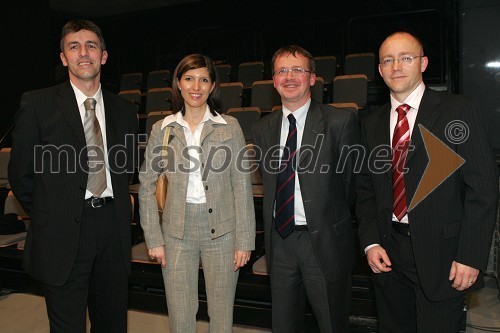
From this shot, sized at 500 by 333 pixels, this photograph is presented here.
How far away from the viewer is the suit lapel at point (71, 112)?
198 cm

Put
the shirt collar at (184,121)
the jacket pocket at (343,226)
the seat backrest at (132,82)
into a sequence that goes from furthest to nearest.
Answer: the seat backrest at (132,82), the shirt collar at (184,121), the jacket pocket at (343,226)

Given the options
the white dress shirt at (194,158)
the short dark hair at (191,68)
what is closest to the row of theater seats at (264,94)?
the short dark hair at (191,68)

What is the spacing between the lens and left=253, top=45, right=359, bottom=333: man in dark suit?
1.97 m

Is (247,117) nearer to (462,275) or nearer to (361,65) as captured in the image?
(361,65)

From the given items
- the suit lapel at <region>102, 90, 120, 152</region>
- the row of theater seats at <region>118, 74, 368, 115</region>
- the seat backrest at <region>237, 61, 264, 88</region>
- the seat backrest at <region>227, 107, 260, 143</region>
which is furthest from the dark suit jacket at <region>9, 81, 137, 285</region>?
the seat backrest at <region>237, 61, 264, 88</region>

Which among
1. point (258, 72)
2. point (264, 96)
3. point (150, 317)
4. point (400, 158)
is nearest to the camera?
point (400, 158)

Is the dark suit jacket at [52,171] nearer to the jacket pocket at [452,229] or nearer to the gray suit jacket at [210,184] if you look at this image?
the gray suit jacket at [210,184]

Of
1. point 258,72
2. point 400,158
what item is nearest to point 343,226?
point 400,158

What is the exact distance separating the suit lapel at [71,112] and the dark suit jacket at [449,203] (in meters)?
1.34

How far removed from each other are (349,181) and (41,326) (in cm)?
254

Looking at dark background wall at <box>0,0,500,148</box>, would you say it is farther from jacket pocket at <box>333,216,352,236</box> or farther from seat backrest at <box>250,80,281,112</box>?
jacket pocket at <box>333,216,352,236</box>

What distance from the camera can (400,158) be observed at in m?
1.86

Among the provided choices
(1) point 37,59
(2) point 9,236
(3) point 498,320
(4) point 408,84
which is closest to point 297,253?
(4) point 408,84

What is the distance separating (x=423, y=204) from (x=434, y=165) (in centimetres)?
16
